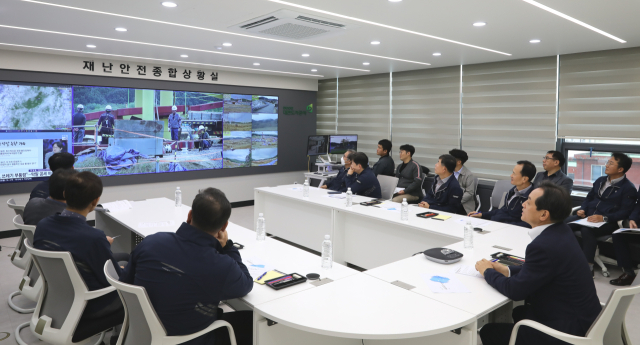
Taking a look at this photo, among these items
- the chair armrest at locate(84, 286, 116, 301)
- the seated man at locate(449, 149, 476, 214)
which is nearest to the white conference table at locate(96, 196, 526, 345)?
the chair armrest at locate(84, 286, 116, 301)

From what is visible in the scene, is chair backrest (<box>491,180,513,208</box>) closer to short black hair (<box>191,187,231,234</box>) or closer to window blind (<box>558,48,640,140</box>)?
window blind (<box>558,48,640,140</box>)

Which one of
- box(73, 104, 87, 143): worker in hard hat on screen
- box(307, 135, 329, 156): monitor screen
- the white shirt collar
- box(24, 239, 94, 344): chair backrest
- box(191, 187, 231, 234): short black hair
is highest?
box(73, 104, 87, 143): worker in hard hat on screen

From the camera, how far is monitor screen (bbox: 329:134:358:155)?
8.07m

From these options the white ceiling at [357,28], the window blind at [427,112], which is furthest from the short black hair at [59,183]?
the window blind at [427,112]

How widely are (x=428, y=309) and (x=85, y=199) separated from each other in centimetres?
216

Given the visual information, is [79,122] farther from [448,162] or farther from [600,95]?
[600,95]

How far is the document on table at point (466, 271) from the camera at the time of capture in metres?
2.52

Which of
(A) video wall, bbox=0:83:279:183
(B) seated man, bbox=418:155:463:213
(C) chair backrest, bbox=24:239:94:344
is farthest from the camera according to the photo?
(A) video wall, bbox=0:83:279:183

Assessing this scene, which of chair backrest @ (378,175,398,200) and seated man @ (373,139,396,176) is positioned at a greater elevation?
seated man @ (373,139,396,176)

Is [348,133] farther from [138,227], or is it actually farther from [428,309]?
[428,309]

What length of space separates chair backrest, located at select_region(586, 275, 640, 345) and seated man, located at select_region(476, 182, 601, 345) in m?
0.08

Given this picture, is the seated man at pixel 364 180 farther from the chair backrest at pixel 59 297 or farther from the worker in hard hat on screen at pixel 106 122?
the worker in hard hat on screen at pixel 106 122

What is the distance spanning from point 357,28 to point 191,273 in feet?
10.4

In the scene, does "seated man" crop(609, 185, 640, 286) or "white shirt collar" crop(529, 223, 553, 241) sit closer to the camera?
"white shirt collar" crop(529, 223, 553, 241)
